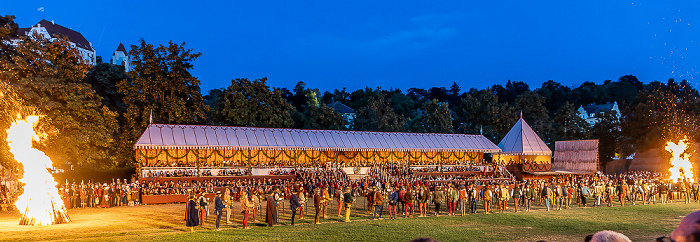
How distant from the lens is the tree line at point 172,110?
31.7m

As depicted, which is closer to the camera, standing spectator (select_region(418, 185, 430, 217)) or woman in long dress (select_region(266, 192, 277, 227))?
woman in long dress (select_region(266, 192, 277, 227))

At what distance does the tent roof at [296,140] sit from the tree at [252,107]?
3903mm

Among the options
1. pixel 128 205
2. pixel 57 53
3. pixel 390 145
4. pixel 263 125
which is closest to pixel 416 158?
pixel 390 145

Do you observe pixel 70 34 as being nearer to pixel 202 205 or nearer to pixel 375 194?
pixel 202 205

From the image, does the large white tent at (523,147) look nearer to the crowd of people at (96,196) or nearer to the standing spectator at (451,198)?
the standing spectator at (451,198)

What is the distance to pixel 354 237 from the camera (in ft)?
47.5

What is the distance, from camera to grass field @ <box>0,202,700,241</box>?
14562mm

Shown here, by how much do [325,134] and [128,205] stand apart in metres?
18.8

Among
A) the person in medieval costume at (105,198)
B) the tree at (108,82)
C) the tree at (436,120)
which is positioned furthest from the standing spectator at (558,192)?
the tree at (108,82)

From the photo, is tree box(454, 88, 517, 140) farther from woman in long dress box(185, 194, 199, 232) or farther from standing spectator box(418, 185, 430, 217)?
woman in long dress box(185, 194, 199, 232)

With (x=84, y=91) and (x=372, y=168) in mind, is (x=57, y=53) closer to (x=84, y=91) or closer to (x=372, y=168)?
(x=84, y=91)

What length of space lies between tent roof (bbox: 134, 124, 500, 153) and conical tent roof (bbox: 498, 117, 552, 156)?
7.01 feet

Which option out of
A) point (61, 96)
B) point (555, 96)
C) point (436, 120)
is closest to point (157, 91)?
point (61, 96)

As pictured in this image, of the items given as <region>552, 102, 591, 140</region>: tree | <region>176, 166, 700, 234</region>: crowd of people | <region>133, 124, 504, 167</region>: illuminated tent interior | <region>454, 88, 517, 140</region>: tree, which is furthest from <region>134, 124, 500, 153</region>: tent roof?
<region>552, 102, 591, 140</region>: tree
